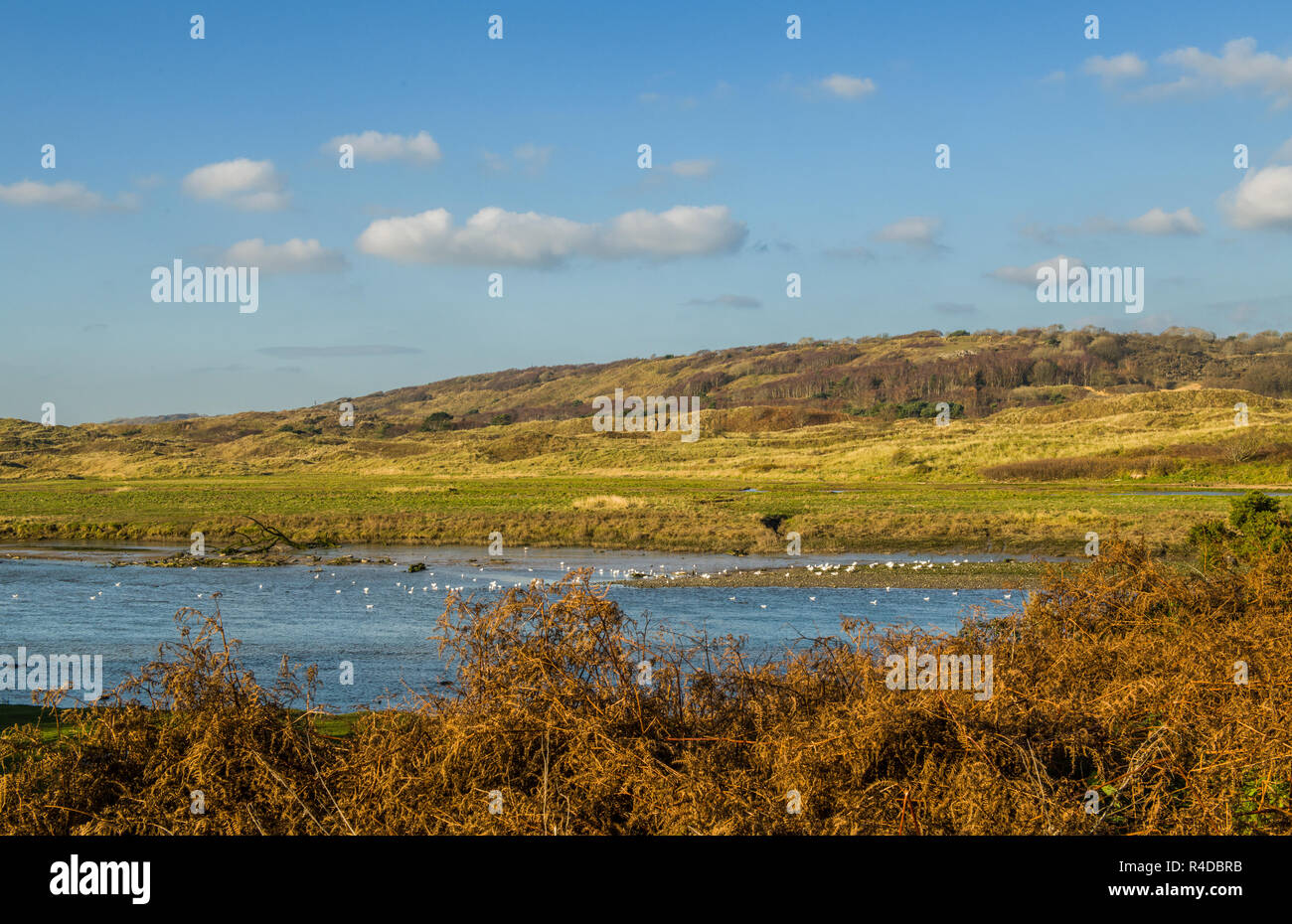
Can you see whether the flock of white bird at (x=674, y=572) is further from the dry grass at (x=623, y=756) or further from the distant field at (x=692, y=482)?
the dry grass at (x=623, y=756)

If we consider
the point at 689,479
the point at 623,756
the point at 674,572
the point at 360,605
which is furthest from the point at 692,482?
the point at 623,756

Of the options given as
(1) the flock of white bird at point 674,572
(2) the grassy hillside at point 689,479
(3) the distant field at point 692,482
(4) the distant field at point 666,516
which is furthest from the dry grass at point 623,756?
(2) the grassy hillside at point 689,479

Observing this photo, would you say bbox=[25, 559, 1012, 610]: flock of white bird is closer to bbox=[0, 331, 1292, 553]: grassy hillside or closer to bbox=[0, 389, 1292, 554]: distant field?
bbox=[0, 389, 1292, 554]: distant field

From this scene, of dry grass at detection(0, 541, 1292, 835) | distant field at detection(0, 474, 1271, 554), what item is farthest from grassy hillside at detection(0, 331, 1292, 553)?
dry grass at detection(0, 541, 1292, 835)

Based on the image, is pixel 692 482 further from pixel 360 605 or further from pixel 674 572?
pixel 360 605

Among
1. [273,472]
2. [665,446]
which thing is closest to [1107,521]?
[665,446]
